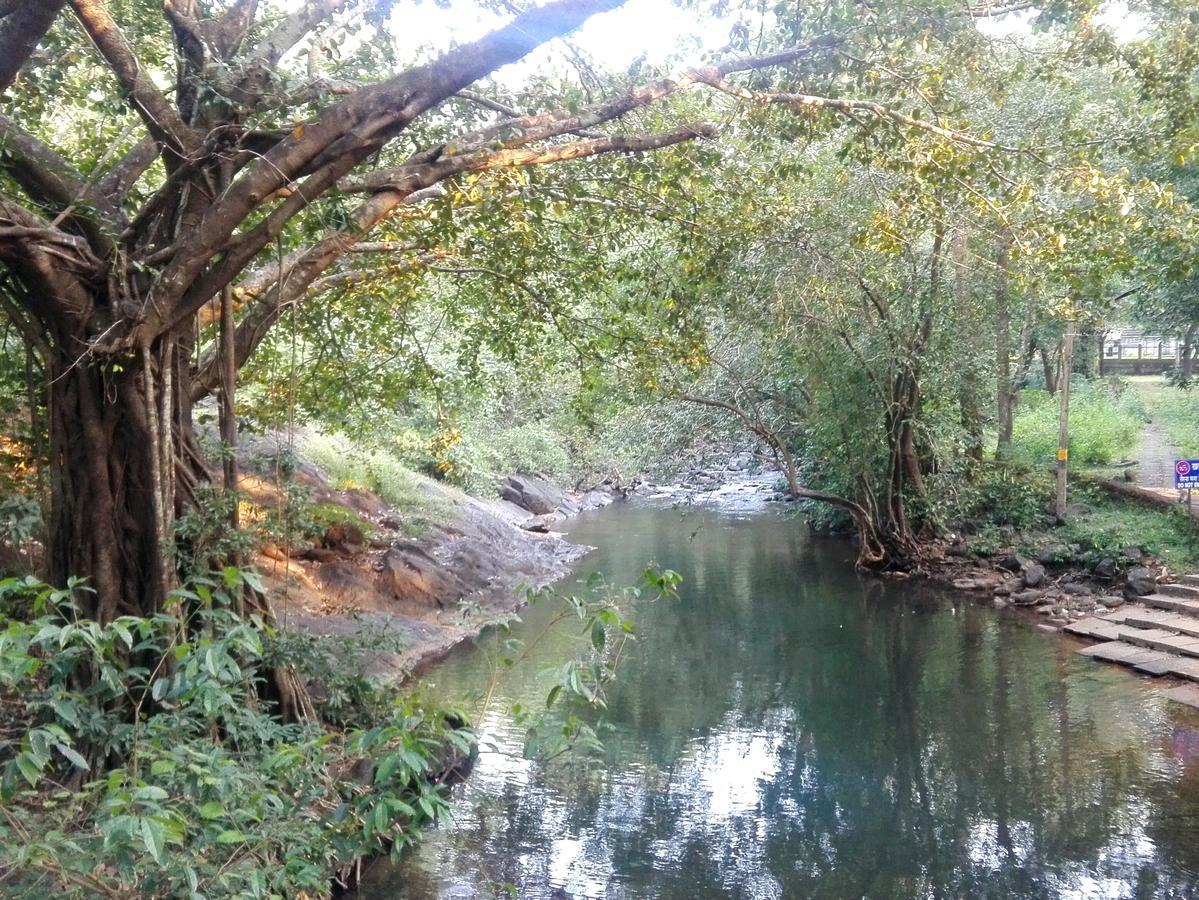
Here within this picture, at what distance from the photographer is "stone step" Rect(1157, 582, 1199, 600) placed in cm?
1377

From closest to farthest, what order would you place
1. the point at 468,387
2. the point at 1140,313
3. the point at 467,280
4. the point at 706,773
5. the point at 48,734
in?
1. the point at 48,734
2. the point at 706,773
3. the point at 467,280
4. the point at 468,387
5. the point at 1140,313

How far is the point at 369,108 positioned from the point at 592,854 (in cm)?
548

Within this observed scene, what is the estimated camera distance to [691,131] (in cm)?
768

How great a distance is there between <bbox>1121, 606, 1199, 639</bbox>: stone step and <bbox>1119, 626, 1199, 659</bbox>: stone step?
81 mm

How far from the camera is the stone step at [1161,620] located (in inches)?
508

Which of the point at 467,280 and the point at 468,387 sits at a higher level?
the point at 467,280

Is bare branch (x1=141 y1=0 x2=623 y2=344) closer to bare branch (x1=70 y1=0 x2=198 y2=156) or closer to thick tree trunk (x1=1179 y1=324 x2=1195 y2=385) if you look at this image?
bare branch (x1=70 y1=0 x2=198 y2=156)

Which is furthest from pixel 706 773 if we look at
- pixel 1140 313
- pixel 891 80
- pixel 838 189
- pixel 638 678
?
pixel 1140 313

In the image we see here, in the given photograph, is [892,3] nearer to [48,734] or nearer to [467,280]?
[467,280]

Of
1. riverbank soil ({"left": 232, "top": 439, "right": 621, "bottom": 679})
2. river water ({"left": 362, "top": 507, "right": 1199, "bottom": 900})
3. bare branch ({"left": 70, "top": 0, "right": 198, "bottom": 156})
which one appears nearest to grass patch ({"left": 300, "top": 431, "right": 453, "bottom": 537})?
riverbank soil ({"left": 232, "top": 439, "right": 621, "bottom": 679})

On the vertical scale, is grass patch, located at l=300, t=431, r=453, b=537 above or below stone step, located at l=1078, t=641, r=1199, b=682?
above

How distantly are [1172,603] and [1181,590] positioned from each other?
0.31m

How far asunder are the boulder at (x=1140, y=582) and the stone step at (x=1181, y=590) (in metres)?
0.16

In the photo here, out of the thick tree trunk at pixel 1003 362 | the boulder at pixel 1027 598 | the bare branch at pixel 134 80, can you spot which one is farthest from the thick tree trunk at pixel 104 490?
the boulder at pixel 1027 598
